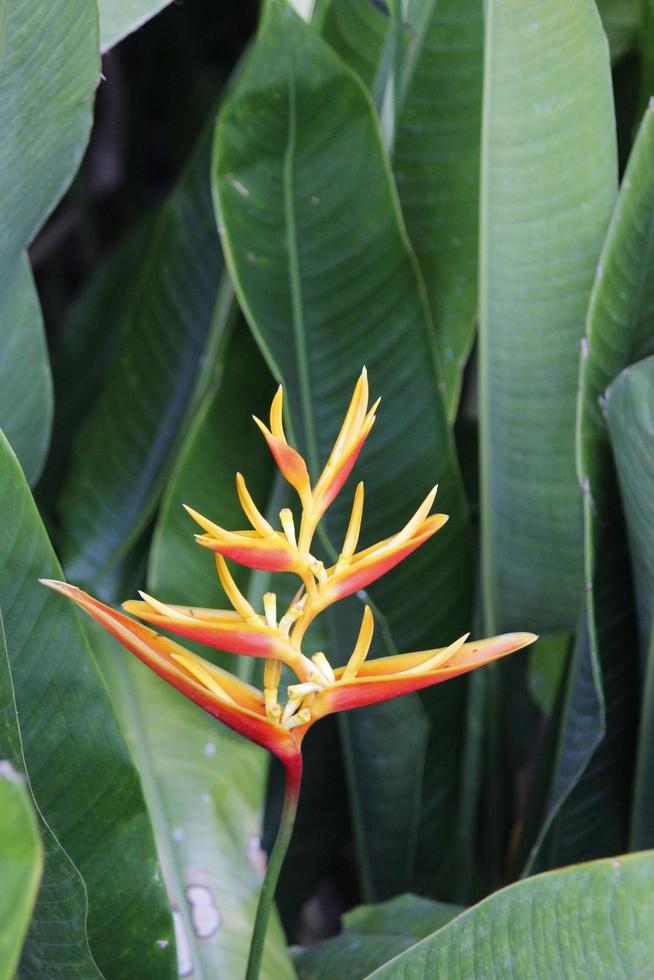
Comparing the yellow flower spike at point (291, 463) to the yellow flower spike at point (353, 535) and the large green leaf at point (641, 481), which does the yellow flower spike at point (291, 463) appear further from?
the large green leaf at point (641, 481)

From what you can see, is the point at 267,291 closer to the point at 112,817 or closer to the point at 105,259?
the point at 112,817

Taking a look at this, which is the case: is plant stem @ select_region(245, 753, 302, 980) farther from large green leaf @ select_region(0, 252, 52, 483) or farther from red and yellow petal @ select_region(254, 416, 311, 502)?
large green leaf @ select_region(0, 252, 52, 483)

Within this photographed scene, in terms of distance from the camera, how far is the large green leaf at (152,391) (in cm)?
73

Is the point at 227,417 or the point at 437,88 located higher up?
the point at 437,88

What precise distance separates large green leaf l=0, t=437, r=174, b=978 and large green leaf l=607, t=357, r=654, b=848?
0.27 metres

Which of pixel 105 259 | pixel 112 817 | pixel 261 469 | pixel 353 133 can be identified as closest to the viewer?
pixel 112 817

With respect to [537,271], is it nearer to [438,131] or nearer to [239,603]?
[438,131]

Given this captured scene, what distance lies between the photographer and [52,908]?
0.40m

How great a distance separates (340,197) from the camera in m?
0.58

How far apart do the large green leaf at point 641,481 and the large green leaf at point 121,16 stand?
0.31 metres

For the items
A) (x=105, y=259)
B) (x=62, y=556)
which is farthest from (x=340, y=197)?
(x=105, y=259)

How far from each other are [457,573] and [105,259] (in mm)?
556

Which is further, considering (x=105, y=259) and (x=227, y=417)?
(x=105, y=259)

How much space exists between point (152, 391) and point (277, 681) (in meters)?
0.44
